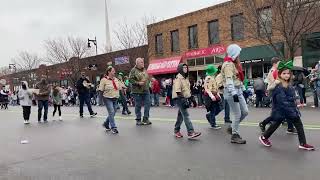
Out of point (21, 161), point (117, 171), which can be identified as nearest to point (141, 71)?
point (21, 161)

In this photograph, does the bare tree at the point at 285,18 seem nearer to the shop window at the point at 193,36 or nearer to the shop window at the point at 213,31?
the shop window at the point at 213,31

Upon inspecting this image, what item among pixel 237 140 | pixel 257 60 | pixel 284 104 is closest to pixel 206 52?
pixel 257 60

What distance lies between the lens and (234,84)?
861 centimetres

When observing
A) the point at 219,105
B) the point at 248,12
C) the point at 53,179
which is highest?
the point at 248,12

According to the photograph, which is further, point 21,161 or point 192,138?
point 192,138

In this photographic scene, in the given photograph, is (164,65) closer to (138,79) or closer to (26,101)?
(26,101)

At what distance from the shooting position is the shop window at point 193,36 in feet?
120

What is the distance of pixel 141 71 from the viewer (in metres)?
12.7

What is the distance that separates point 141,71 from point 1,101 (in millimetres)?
22895

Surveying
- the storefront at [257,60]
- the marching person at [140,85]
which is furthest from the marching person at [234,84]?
the storefront at [257,60]

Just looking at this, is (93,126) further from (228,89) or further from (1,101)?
(1,101)

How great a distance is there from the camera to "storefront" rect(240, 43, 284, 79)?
Result: 98.5 feet

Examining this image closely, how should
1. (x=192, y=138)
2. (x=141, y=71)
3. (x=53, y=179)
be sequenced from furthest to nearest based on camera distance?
(x=141, y=71) → (x=192, y=138) → (x=53, y=179)

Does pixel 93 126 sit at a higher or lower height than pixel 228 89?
lower
